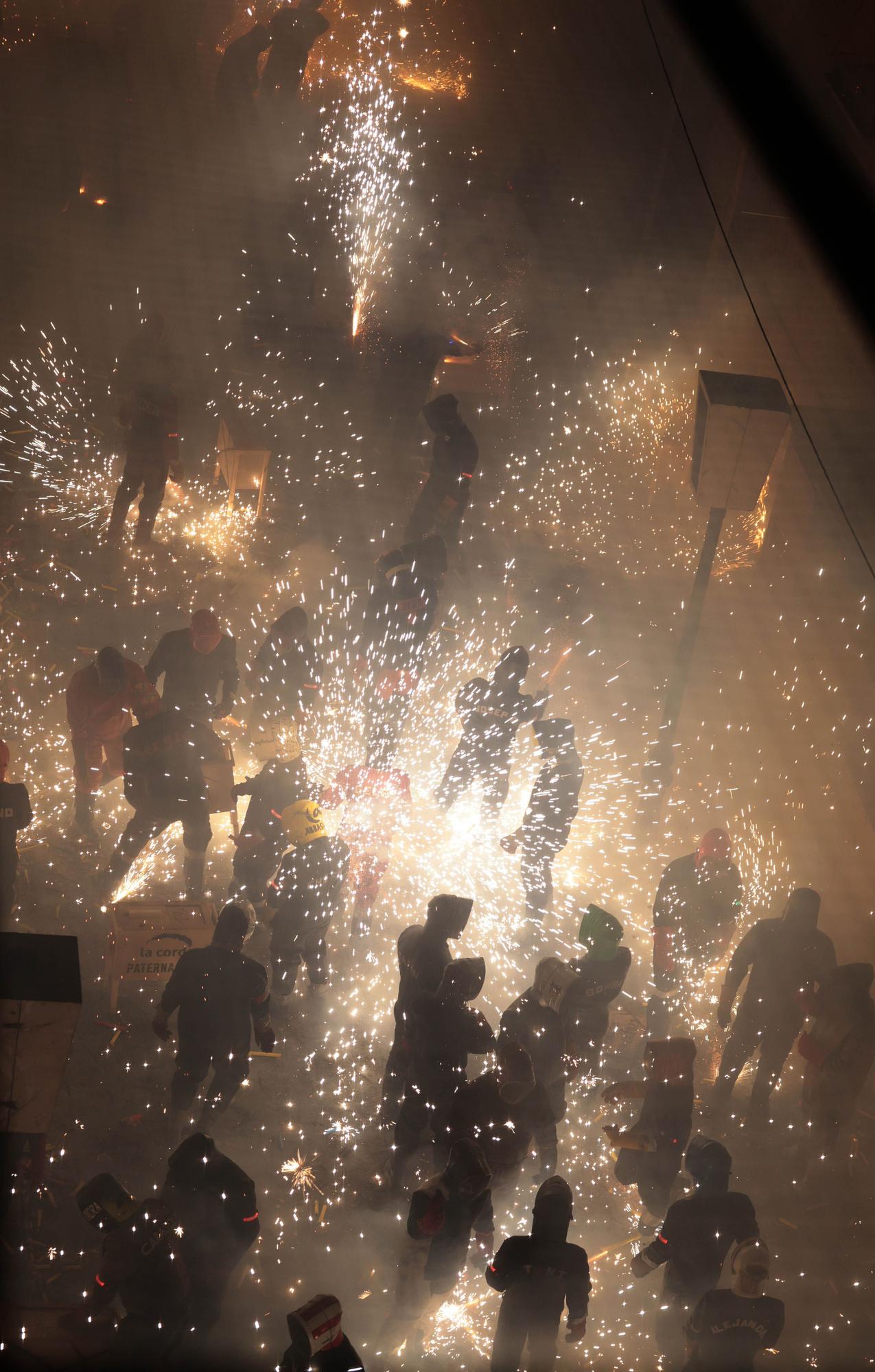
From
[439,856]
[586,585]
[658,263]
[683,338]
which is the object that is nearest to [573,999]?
[439,856]

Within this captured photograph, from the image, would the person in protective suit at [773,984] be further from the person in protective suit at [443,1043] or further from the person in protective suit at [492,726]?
the person in protective suit at [492,726]

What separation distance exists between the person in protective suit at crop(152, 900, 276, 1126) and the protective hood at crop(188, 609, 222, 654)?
239 centimetres

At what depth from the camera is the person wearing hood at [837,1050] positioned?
547 centimetres

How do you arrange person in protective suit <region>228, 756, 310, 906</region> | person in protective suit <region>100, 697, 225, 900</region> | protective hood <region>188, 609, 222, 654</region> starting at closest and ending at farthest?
A: person in protective suit <region>100, 697, 225, 900</region>
person in protective suit <region>228, 756, 310, 906</region>
protective hood <region>188, 609, 222, 654</region>

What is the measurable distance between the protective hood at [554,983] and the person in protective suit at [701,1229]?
915 millimetres

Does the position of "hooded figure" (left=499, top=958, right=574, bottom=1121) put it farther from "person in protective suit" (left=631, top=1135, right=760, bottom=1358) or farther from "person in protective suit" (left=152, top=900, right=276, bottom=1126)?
"person in protective suit" (left=152, top=900, right=276, bottom=1126)

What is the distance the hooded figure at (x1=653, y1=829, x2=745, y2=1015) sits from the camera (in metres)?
6.26

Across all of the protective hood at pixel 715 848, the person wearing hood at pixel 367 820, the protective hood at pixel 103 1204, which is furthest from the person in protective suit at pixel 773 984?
the protective hood at pixel 103 1204

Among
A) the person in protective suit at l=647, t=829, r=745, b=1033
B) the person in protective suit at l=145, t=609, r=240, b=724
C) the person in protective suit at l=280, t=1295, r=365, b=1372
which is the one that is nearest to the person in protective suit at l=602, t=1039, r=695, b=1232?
the person in protective suit at l=647, t=829, r=745, b=1033

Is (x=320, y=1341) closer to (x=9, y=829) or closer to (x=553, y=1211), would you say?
(x=553, y=1211)

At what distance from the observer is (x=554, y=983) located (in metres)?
4.98

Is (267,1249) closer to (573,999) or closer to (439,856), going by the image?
(573,999)

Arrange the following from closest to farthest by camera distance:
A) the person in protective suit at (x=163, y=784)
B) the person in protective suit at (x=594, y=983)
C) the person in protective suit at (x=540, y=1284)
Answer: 1. the person in protective suit at (x=540, y=1284)
2. the person in protective suit at (x=594, y=983)
3. the person in protective suit at (x=163, y=784)

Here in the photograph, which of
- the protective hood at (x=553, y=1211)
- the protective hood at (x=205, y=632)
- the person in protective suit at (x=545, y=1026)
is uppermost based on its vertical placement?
the protective hood at (x=205, y=632)
